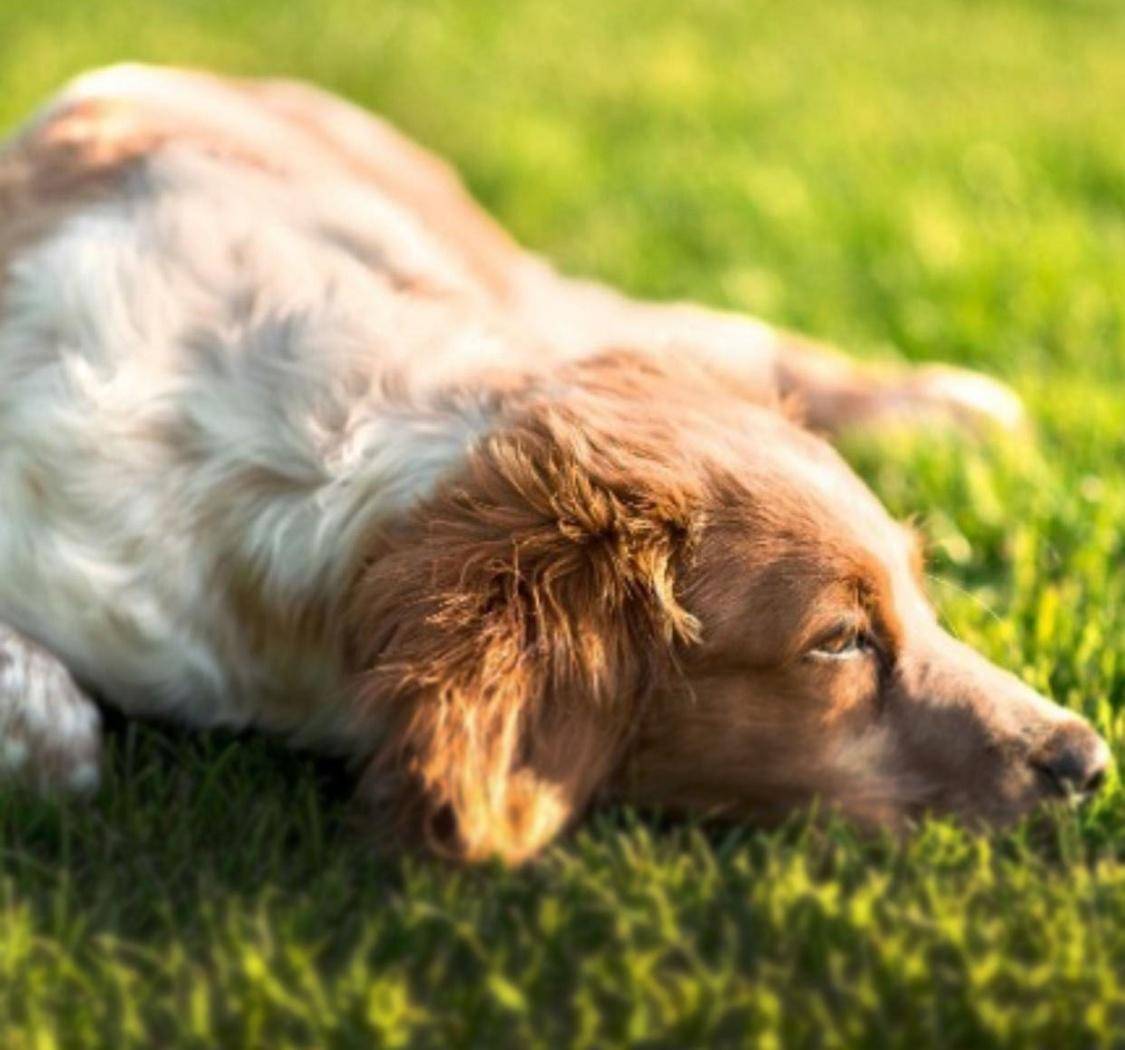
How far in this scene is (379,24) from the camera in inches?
388

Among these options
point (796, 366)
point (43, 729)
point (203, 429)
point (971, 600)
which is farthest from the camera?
point (796, 366)

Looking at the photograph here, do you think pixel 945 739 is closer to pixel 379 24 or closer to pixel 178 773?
pixel 178 773

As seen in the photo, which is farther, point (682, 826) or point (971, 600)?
point (971, 600)

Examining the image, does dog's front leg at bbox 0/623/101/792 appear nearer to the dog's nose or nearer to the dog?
the dog

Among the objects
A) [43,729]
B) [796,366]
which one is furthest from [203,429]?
[796,366]

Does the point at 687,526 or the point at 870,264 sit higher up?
the point at 687,526

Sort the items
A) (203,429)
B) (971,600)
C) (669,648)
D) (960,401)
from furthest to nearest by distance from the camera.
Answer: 1. (960,401)
2. (971,600)
3. (203,429)
4. (669,648)


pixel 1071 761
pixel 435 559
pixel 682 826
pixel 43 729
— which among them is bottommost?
pixel 43 729

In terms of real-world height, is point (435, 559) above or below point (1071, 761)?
above

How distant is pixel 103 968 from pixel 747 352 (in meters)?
3.22

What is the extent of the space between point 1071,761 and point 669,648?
697 mm

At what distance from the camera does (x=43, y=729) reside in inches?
137

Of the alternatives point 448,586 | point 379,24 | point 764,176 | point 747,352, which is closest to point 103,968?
point 448,586

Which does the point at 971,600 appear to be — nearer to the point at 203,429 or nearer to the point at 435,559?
the point at 435,559
